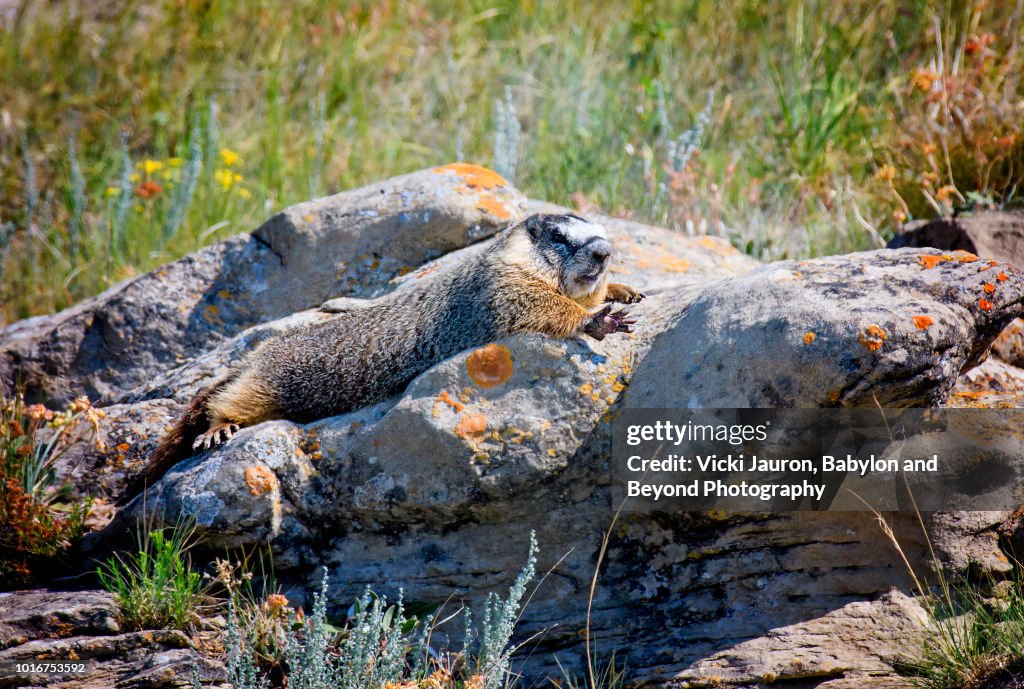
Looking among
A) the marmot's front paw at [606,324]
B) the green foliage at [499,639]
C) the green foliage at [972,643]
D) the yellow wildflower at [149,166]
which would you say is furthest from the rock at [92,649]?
the yellow wildflower at [149,166]

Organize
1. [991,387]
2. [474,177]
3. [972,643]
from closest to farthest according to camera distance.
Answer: [972,643] < [991,387] < [474,177]

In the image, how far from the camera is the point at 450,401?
4879 mm

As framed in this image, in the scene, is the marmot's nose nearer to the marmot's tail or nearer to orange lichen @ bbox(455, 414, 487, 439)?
orange lichen @ bbox(455, 414, 487, 439)

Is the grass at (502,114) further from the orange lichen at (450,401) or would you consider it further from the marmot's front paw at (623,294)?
the orange lichen at (450,401)

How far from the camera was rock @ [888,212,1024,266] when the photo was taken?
6.14m

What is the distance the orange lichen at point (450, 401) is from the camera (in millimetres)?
4848

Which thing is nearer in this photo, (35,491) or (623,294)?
(35,491)

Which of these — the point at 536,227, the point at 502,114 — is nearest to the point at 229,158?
the point at 502,114

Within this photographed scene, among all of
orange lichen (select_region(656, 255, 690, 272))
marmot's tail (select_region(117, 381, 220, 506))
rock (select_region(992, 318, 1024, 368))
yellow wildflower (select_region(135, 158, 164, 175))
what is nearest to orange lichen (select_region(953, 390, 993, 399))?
rock (select_region(992, 318, 1024, 368))

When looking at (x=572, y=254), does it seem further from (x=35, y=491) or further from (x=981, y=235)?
(x=35, y=491)

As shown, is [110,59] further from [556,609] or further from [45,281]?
[556,609]

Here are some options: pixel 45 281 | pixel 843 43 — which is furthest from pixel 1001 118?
pixel 45 281

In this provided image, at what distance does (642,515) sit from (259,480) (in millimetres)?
2146

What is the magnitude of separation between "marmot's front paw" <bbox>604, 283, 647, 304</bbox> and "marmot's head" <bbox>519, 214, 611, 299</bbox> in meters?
0.17
